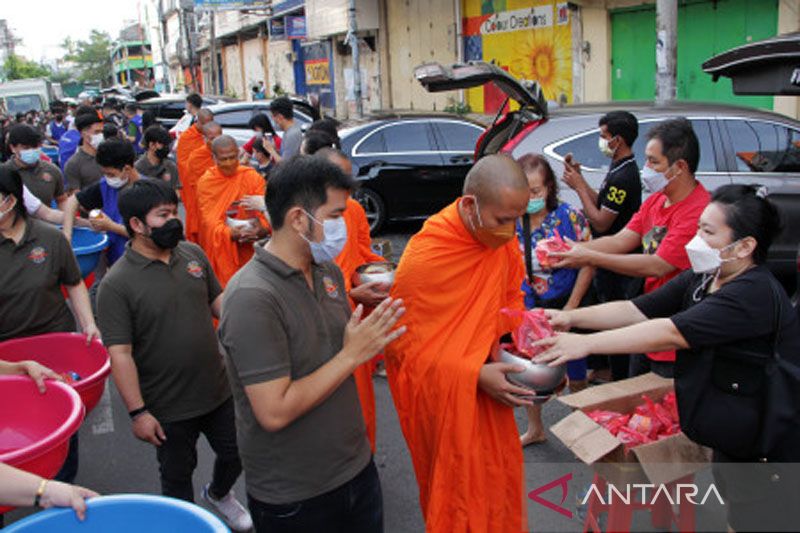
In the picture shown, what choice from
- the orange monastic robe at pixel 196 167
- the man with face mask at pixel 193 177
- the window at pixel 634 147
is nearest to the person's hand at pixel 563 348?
the window at pixel 634 147

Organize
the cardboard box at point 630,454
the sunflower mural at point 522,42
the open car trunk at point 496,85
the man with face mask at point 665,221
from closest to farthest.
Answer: the cardboard box at point 630,454 < the man with face mask at point 665,221 < the open car trunk at point 496,85 < the sunflower mural at point 522,42

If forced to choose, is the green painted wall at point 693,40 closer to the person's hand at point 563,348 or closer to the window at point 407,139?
the window at point 407,139

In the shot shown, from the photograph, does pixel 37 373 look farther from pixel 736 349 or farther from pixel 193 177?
pixel 193 177

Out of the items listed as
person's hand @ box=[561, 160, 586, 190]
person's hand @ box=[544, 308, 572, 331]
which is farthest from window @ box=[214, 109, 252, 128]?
person's hand @ box=[544, 308, 572, 331]

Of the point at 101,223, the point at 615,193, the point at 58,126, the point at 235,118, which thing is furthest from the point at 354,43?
the point at 615,193

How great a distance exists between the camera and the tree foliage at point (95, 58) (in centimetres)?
8644

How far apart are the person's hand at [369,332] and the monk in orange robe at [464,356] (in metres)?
0.60

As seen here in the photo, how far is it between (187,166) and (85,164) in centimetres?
105

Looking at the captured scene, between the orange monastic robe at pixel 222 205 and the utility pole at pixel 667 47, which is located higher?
the utility pole at pixel 667 47

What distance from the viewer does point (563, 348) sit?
265cm

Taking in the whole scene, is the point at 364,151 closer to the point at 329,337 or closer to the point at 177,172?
the point at 177,172

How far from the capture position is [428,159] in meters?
9.87

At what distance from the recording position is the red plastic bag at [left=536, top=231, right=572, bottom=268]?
3.93 m

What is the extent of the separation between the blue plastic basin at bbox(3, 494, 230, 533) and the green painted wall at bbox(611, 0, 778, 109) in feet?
35.8
